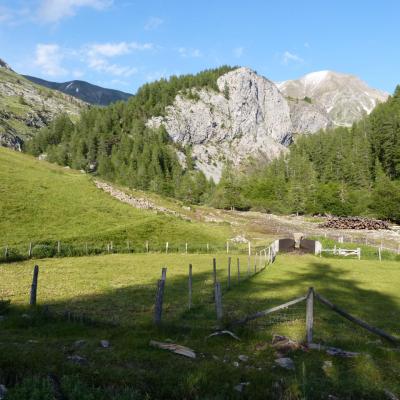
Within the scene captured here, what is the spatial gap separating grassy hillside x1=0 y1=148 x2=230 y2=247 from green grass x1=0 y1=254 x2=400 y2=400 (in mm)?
25487

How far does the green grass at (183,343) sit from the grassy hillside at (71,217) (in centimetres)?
2549

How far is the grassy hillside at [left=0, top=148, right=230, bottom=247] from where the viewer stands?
2189 inches

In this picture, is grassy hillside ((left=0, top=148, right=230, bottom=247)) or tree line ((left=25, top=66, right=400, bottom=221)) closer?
grassy hillside ((left=0, top=148, right=230, bottom=247))

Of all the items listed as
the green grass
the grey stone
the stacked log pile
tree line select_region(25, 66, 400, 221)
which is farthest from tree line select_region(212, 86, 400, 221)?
the grey stone

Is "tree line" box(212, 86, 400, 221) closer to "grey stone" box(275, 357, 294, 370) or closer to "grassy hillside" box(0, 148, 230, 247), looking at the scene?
"grassy hillside" box(0, 148, 230, 247)

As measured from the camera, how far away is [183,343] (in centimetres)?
1278

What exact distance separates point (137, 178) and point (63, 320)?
512 ft

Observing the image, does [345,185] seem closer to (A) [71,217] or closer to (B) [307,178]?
(B) [307,178]

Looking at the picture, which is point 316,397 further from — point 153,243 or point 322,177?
point 322,177

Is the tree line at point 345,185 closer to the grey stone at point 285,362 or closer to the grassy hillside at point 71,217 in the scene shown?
the grassy hillside at point 71,217

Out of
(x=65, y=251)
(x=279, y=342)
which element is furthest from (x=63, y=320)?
(x=65, y=251)

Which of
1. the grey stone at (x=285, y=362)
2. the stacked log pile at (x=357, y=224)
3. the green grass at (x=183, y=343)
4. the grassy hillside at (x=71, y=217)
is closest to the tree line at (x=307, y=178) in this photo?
the stacked log pile at (x=357, y=224)

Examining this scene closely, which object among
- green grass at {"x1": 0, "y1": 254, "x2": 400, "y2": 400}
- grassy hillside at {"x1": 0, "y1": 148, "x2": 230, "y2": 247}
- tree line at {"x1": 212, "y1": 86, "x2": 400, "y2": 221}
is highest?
tree line at {"x1": 212, "y1": 86, "x2": 400, "y2": 221}

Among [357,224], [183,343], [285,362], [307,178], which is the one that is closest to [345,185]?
[307,178]
